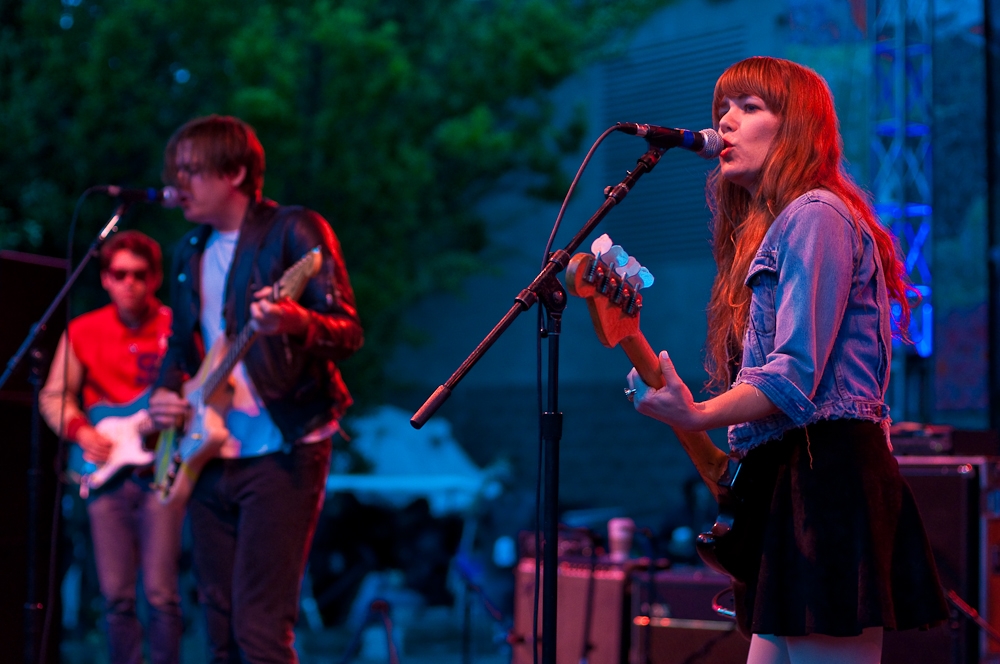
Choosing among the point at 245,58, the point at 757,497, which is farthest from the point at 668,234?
the point at 757,497

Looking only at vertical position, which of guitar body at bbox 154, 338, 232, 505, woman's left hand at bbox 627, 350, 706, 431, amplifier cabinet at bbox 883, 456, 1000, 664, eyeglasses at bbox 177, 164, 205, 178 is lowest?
amplifier cabinet at bbox 883, 456, 1000, 664

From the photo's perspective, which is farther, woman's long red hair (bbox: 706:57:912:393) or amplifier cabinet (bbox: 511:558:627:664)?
amplifier cabinet (bbox: 511:558:627:664)

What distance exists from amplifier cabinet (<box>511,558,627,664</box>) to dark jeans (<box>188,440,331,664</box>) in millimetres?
1482

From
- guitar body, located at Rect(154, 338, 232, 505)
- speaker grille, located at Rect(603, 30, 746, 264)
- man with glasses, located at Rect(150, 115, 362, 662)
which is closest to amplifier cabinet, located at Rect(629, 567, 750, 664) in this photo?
man with glasses, located at Rect(150, 115, 362, 662)

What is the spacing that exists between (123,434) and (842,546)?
3345 millimetres

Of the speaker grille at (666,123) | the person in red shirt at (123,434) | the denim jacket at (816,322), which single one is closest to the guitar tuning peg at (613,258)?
the denim jacket at (816,322)

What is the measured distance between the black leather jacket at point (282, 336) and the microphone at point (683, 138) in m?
1.25

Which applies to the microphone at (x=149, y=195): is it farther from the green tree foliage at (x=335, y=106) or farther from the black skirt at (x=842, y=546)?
the green tree foliage at (x=335, y=106)

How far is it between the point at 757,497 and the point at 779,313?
14.8 inches

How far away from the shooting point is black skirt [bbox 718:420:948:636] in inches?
75.0

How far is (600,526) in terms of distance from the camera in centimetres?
977

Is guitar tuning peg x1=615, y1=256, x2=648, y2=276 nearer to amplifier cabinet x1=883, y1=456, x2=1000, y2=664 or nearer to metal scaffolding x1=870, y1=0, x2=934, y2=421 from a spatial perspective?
amplifier cabinet x1=883, y1=456, x2=1000, y2=664

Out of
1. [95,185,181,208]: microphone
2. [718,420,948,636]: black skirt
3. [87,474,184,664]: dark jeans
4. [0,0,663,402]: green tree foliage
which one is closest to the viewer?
[718,420,948,636]: black skirt

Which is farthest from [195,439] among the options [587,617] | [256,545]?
[587,617]
